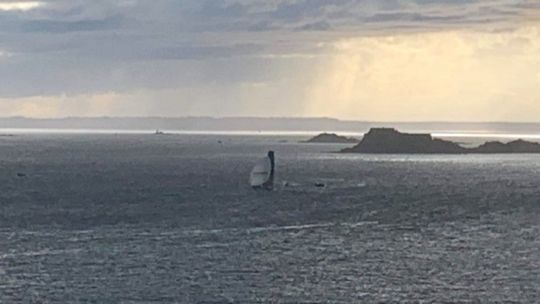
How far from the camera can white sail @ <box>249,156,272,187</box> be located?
16075 cm

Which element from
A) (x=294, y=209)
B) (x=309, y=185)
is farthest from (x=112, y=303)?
(x=309, y=185)

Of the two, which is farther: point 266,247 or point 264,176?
point 264,176

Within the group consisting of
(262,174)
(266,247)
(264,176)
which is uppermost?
(262,174)

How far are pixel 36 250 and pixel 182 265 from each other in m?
13.6

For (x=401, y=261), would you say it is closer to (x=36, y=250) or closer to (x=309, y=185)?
(x=36, y=250)

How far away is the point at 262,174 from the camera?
162 m

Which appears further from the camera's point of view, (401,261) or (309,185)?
(309,185)

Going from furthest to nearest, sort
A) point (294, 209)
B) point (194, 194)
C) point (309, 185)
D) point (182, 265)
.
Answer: point (309, 185) → point (194, 194) → point (294, 209) → point (182, 265)

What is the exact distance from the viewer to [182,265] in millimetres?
74562

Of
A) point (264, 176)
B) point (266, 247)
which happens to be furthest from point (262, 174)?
point (266, 247)

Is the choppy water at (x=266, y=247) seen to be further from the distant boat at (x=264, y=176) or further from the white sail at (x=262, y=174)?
the white sail at (x=262, y=174)

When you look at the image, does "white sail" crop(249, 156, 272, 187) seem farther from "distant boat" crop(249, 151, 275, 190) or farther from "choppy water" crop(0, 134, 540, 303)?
"choppy water" crop(0, 134, 540, 303)

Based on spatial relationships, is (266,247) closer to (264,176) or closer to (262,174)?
(264,176)

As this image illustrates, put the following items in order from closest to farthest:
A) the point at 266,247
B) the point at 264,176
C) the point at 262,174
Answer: the point at 266,247 → the point at 264,176 → the point at 262,174
